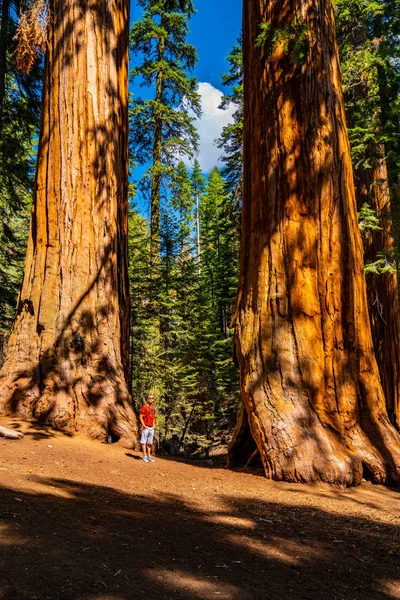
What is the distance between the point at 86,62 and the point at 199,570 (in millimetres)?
7858

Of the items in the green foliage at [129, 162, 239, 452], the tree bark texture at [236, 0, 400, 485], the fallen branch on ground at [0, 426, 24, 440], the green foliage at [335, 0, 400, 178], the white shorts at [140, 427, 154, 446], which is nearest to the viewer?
the fallen branch on ground at [0, 426, 24, 440]

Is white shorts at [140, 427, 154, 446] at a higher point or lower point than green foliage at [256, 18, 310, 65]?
lower

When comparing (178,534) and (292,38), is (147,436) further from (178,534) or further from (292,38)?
(292,38)

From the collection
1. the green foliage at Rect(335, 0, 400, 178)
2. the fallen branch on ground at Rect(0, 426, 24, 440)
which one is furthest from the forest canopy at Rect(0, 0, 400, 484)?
the green foliage at Rect(335, 0, 400, 178)

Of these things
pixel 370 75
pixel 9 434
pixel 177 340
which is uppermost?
pixel 370 75

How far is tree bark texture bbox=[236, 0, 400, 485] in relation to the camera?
19.4 ft

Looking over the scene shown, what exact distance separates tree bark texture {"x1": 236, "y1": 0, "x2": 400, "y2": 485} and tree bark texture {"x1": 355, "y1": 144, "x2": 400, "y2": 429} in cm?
693

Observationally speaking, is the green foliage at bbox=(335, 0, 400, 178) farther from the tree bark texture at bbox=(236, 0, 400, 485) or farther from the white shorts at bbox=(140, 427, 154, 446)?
the white shorts at bbox=(140, 427, 154, 446)

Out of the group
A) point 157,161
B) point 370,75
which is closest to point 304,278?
point 370,75

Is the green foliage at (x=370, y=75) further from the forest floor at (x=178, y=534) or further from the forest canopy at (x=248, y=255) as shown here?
the forest floor at (x=178, y=534)

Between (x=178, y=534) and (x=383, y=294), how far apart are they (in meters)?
11.7

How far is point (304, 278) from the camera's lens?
251 inches

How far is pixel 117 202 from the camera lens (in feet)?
26.2

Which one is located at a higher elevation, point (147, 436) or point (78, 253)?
point (78, 253)
